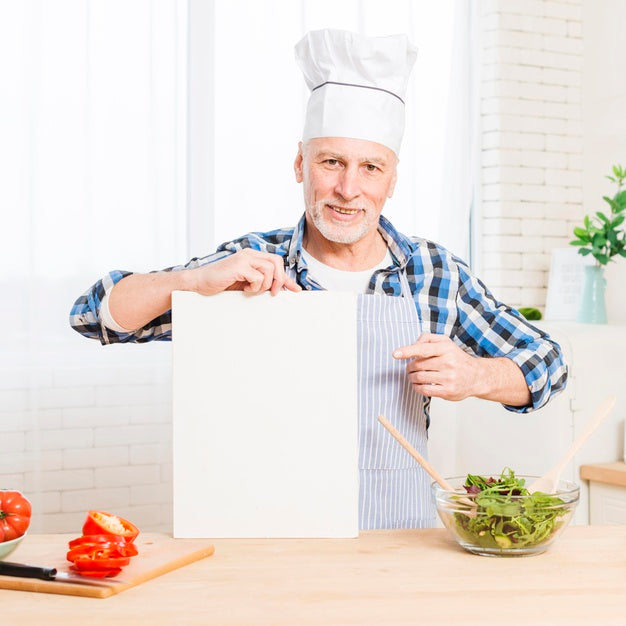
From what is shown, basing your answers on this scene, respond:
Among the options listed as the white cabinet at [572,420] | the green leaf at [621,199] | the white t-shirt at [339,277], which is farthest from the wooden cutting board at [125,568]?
the green leaf at [621,199]

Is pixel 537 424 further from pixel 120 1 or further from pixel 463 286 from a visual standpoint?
pixel 120 1

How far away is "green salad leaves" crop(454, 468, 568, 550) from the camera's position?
1.37m

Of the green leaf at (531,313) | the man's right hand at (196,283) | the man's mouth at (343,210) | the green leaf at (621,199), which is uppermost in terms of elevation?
the green leaf at (621,199)

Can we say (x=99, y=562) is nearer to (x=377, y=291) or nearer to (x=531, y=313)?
(x=377, y=291)

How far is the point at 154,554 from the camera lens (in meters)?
1.40

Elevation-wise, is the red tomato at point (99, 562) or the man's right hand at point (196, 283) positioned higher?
the man's right hand at point (196, 283)

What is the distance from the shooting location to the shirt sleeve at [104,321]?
6.52 feet

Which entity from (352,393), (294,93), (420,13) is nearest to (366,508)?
(352,393)

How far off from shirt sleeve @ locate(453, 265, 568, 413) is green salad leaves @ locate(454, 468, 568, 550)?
67 cm

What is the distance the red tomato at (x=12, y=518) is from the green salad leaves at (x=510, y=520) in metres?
0.65

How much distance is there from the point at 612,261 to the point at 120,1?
82.0 inches

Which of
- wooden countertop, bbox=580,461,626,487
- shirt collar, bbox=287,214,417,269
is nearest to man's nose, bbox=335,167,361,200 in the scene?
shirt collar, bbox=287,214,417,269

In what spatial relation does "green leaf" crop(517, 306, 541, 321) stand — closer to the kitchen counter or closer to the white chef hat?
the white chef hat

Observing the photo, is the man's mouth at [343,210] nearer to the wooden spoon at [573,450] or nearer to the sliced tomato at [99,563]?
the wooden spoon at [573,450]
